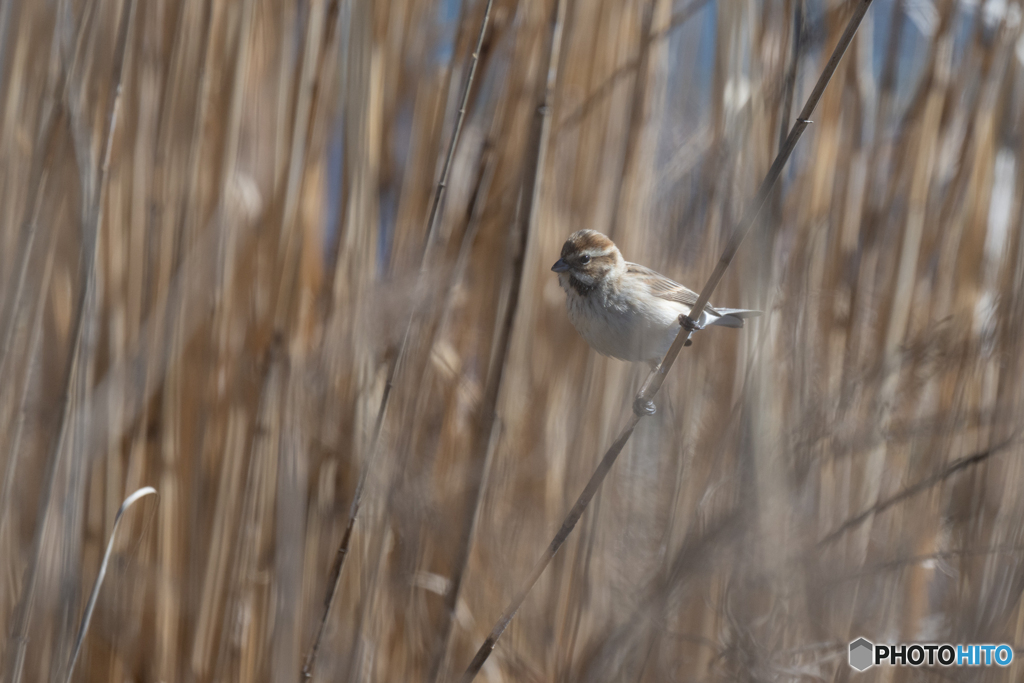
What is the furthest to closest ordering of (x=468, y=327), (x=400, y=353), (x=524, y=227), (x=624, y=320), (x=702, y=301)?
(x=468, y=327), (x=624, y=320), (x=524, y=227), (x=400, y=353), (x=702, y=301)

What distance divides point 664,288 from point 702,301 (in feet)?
2.10

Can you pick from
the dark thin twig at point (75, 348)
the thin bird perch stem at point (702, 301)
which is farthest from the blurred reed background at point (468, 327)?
the thin bird perch stem at point (702, 301)

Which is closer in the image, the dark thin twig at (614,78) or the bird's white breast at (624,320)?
the bird's white breast at (624,320)

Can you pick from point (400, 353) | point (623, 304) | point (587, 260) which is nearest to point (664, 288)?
point (623, 304)

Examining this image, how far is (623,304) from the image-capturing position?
4.09 feet

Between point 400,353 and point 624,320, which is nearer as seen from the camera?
point 400,353

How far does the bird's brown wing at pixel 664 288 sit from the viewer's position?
131 centimetres

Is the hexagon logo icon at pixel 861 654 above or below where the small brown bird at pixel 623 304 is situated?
below

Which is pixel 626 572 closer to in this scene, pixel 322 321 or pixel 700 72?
pixel 322 321

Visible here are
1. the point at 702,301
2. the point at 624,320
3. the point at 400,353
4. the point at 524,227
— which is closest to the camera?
the point at 702,301

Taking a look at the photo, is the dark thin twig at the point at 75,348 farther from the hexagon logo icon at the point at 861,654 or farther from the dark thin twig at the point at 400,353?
the hexagon logo icon at the point at 861,654

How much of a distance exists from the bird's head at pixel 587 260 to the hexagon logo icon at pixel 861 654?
2.13 ft

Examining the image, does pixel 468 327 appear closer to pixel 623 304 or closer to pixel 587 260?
pixel 623 304

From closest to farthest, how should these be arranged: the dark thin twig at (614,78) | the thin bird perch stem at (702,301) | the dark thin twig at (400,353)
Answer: the thin bird perch stem at (702,301)
the dark thin twig at (400,353)
the dark thin twig at (614,78)
